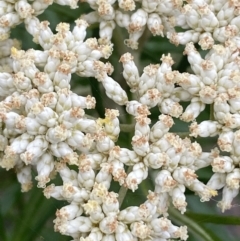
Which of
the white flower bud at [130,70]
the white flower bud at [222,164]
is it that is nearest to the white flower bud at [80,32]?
the white flower bud at [130,70]

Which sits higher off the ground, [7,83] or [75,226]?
[7,83]

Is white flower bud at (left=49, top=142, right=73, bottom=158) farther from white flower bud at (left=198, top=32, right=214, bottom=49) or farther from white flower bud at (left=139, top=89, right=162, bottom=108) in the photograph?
white flower bud at (left=198, top=32, right=214, bottom=49)

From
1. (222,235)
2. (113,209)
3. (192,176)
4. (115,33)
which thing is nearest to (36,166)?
(113,209)

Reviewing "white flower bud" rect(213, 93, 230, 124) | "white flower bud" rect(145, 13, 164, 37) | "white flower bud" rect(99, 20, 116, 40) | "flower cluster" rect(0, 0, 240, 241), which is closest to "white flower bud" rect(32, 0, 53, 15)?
"flower cluster" rect(0, 0, 240, 241)

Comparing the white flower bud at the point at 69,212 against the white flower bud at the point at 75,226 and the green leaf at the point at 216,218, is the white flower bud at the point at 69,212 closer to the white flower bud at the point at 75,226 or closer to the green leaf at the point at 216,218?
the white flower bud at the point at 75,226

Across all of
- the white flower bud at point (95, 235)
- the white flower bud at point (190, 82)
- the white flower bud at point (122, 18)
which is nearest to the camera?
the white flower bud at point (95, 235)

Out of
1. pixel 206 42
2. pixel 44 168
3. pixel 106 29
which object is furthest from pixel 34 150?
pixel 206 42

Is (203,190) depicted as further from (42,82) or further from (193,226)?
(42,82)

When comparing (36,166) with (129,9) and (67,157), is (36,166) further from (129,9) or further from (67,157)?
(129,9)
